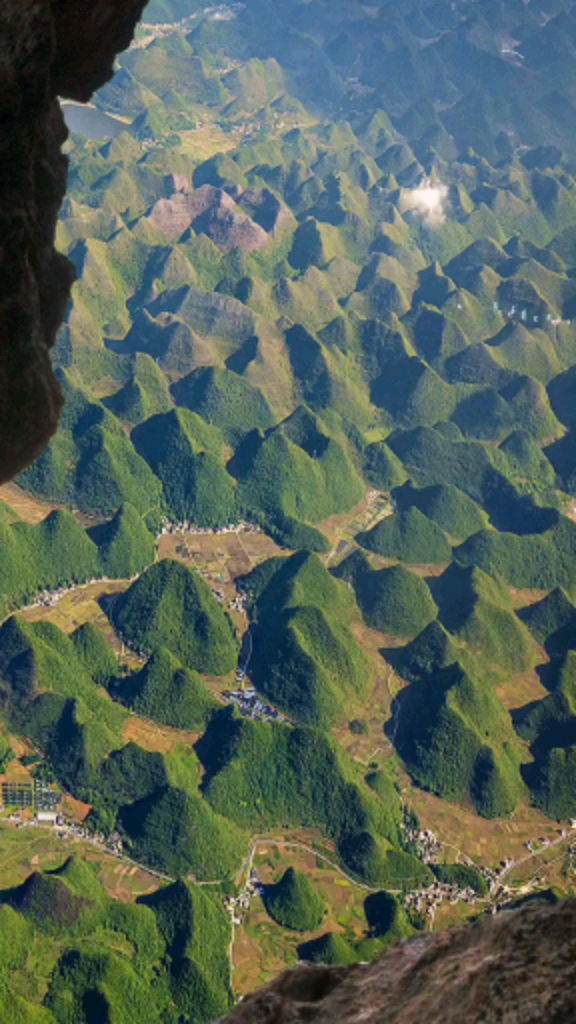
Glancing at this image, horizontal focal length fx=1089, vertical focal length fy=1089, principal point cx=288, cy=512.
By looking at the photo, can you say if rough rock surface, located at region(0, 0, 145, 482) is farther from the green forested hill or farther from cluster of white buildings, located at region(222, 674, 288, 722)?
cluster of white buildings, located at region(222, 674, 288, 722)

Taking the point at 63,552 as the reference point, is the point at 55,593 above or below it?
below

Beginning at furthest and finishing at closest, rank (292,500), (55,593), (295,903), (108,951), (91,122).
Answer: (91,122), (292,500), (55,593), (295,903), (108,951)

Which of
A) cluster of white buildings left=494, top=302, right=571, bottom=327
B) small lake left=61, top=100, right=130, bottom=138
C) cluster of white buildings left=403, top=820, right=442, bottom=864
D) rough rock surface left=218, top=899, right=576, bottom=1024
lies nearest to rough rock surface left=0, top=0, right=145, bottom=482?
rough rock surface left=218, top=899, right=576, bottom=1024

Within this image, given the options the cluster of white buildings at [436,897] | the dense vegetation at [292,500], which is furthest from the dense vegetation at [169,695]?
the cluster of white buildings at [436,897]

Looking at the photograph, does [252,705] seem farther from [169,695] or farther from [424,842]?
[424,842]

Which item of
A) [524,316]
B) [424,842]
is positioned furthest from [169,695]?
[524,316]
